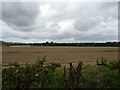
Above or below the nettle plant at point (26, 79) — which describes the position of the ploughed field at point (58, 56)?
below

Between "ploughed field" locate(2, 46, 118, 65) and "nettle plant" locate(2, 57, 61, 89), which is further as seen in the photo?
"ploughed field" locate(2, 46, 118, 65)

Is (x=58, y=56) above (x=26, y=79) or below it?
below

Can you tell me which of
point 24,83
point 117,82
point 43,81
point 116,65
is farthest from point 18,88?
point 116,65

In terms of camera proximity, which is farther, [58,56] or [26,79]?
[58,56]

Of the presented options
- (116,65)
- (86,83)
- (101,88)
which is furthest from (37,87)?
(116,65)

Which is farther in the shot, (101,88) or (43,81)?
(43,81)

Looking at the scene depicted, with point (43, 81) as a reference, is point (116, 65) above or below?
above

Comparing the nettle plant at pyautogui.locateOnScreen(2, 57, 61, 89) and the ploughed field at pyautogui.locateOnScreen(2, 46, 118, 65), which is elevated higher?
the nettle plant at pyautogui.locateOnScreen(2, 57, 61, 89)

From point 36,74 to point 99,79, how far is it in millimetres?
2689

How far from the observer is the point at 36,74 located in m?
4.57

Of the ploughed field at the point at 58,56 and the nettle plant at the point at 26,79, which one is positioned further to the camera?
the ploughed field at the point at 58,56

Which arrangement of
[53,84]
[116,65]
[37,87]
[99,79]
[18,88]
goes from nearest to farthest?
[18,88], [37,87], [53,84], [99,79], [116,65]

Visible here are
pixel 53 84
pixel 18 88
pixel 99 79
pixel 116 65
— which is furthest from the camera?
pixel 116 65

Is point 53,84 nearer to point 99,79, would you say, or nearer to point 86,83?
point 86,83
